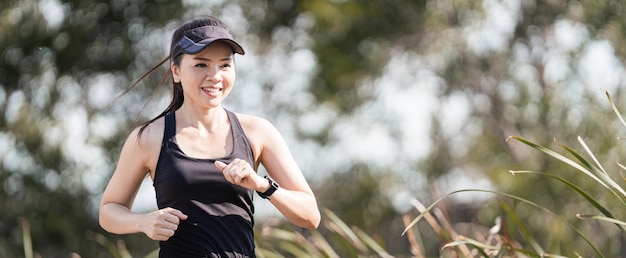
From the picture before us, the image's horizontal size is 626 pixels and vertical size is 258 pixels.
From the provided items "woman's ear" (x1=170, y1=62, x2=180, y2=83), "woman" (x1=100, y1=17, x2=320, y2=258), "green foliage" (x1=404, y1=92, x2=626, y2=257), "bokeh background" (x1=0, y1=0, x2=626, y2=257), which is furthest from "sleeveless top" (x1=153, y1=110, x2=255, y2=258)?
"bokeh background" (x1=0, y1=0, x2=626, y2=257)

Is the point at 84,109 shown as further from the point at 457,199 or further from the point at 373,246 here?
the point at 373,246

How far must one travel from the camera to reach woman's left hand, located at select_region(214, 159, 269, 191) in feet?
9.83

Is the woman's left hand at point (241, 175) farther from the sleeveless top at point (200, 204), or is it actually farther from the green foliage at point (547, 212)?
the green foliage at point (547, 212)

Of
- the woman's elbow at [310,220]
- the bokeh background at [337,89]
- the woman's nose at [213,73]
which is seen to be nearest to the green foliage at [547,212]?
the woman's elbow at [310,220]

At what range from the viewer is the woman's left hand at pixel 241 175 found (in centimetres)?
300

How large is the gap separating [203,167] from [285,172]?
27 cm

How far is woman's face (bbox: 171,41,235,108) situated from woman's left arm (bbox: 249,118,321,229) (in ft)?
0.58

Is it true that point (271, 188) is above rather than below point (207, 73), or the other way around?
below

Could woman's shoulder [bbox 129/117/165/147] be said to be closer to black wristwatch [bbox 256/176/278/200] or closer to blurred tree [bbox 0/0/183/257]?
black wristwatch [bbox 256/176/278/200]

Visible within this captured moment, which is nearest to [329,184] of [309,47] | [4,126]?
[309,47]

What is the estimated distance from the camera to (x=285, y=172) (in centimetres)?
330

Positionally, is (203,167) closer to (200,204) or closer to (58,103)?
(200,204)

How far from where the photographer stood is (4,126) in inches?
538

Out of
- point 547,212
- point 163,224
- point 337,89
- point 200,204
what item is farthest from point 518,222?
point 337,89
